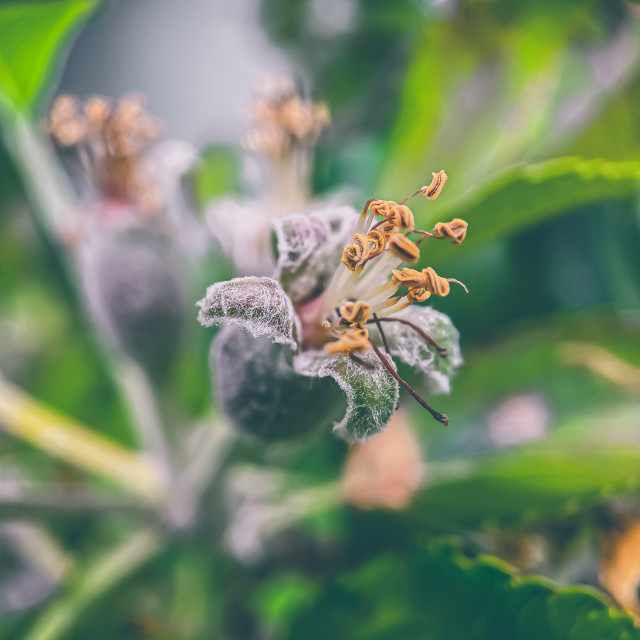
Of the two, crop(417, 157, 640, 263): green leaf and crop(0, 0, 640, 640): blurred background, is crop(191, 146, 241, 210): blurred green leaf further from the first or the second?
crop(417, 157, 640, 263): green leaf

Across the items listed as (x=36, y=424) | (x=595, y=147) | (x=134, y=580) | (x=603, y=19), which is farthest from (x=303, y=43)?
(x=134, y=580)

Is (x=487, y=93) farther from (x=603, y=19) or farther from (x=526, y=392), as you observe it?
(x=526, y=392)

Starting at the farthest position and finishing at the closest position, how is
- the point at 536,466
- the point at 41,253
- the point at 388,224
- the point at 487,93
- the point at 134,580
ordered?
the point at 41,253 < the point at 487,93 < the point at 134,580 < the point at 536,466 < the point at 388,224

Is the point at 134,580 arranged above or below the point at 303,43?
below

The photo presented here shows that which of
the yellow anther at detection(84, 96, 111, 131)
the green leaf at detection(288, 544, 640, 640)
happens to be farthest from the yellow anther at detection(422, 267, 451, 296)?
the yellow anther at detection(84, 96, 111, 131)

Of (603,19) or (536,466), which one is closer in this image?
(536,466)

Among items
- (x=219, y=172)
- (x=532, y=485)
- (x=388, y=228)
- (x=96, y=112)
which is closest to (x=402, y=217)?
(x=388, y=228)
